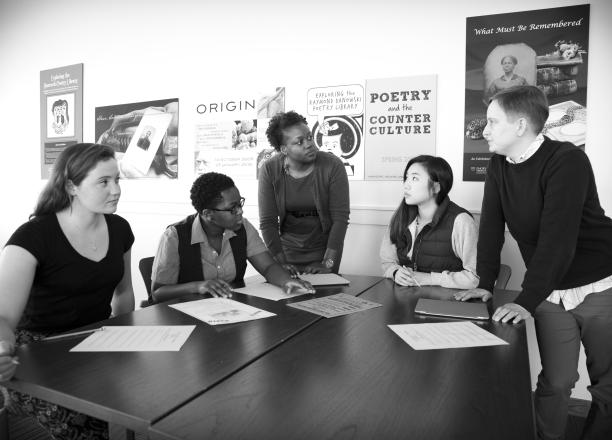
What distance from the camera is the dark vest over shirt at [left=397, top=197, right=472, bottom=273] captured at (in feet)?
6.99

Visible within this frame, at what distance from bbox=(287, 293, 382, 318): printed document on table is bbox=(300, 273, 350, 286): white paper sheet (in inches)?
9.3

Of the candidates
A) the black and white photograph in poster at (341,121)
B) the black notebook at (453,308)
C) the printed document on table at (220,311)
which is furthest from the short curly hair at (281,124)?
the black notebook at (453,308)

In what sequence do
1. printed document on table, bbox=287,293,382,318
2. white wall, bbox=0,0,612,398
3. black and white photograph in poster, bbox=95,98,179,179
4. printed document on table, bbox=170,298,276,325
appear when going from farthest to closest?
black and white photograph in poster, bbox=95,98,179,179 < white wall, bbox=0,0,612,398 < printed document on table, bbox=287,293,382,318 < printed document on table, bbox=170,298,276,325

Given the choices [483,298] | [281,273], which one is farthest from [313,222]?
[483,298]

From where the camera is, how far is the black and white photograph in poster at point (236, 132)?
3465 mm

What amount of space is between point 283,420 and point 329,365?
285 millimetres

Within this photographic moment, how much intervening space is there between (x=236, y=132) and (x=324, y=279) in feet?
6.03

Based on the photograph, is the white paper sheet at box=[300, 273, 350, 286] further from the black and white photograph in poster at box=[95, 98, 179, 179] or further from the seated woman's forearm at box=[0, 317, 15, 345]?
the black and white photograph in poster at box=[95, 98, 179, 179]

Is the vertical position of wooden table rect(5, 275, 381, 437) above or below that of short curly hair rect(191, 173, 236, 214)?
below

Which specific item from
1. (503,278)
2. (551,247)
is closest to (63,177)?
(551,247)

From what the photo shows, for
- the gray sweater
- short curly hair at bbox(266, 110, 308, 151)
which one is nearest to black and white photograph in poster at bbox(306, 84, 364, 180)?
the gray sweater

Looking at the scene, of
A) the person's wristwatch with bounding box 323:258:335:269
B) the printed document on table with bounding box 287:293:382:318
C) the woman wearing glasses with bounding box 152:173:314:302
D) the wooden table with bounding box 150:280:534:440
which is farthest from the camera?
the person's wristwatch with bounding box 323:258:335:269

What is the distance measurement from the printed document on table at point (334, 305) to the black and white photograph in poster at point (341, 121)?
1.51 meters

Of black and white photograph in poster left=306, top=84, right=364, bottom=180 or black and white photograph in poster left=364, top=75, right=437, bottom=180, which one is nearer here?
black and white photograph in poster left=364, top=75, right=437, bottom=180
